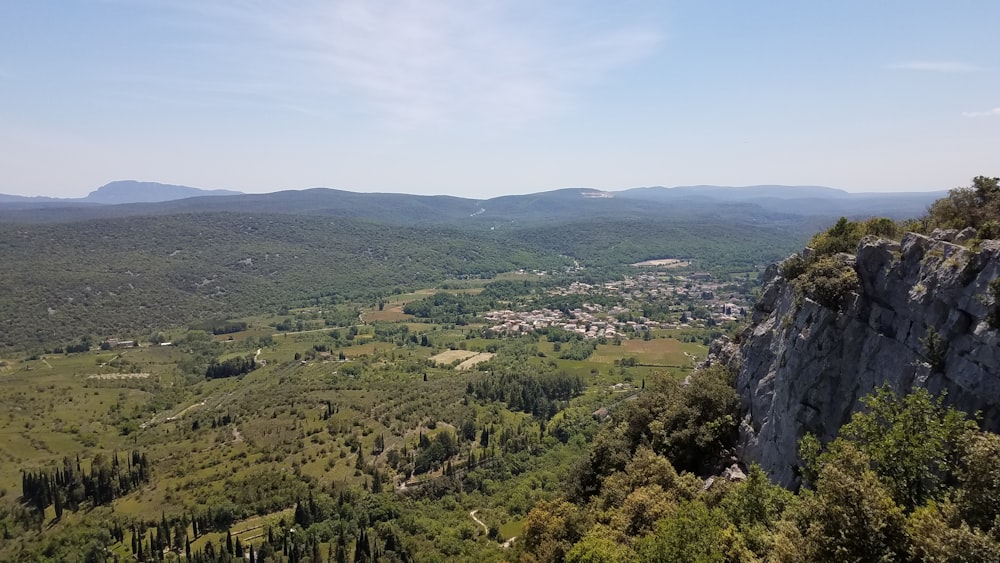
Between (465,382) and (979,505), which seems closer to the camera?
(979,505)

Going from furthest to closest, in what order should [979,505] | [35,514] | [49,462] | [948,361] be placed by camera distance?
[49,462] < [35,514] < [948,361] < [979,505]

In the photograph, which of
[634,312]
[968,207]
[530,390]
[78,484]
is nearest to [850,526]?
[968,207]

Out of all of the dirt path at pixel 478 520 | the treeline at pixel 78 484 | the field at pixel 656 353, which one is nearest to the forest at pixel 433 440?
the treeline at pixel 78 484

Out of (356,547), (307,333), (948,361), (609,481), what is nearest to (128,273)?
(307,333)

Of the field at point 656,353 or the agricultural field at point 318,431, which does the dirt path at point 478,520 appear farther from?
the field at point 656,353

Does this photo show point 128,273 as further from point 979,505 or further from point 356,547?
point 979,505

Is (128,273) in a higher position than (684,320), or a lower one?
higher
